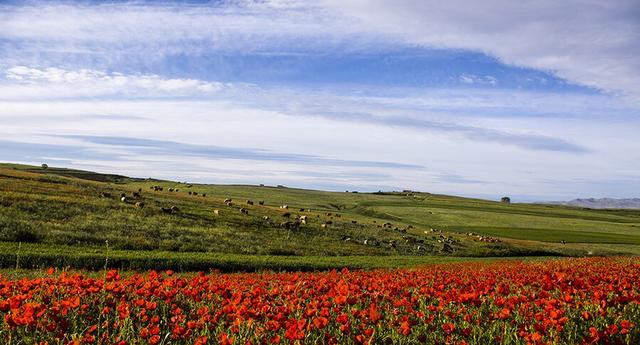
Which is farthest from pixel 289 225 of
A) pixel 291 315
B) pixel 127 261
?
pixel 291 315

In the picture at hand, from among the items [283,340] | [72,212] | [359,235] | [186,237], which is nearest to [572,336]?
[283,340]

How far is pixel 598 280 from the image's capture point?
36.9 feet

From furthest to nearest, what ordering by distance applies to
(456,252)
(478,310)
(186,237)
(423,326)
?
(456,252)
(186,237)
(478,310)
(423,326)

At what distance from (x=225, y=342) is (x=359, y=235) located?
48.2m

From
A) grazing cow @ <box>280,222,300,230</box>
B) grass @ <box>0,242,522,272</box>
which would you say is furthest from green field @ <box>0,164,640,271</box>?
grazing cow @ <box>280,222,300,230</box>

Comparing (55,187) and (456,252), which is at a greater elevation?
(55,187)

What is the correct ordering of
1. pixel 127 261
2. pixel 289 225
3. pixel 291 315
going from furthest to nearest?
pixel 289 225
pixel 127 261
pixel 291 315

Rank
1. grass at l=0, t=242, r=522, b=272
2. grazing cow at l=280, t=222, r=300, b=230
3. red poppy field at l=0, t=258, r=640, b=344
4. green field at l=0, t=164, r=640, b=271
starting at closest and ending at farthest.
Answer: red poppy field at l=0, t=258, r=640, b=344 → grass at l=0, t=242, r=522, b=272 → green field at l=0, t=164, r=640, b=271 → grazing cow at l=280, t=222, r=300, b=230

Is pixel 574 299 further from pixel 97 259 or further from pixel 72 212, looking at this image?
pixel 72 212

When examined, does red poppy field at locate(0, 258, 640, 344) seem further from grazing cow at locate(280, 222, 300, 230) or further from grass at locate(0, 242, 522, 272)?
grazing cow at locate(280, 222, 300, 230)

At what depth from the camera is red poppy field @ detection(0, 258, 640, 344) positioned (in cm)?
591

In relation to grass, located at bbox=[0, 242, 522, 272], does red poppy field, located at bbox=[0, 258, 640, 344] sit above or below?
above

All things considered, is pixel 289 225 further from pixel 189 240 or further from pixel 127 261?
pixel 127 261

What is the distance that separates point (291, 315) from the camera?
7.63 m
